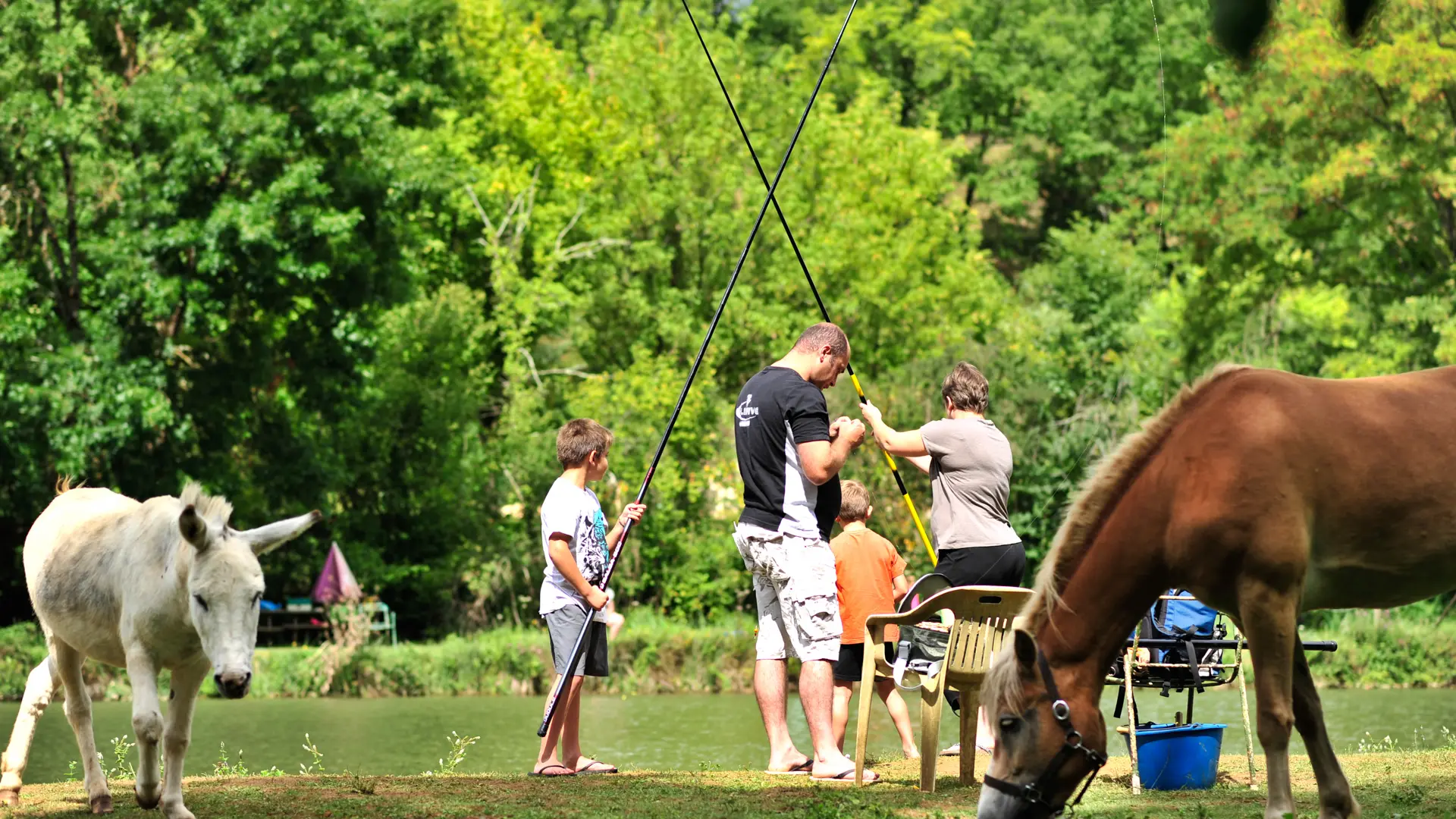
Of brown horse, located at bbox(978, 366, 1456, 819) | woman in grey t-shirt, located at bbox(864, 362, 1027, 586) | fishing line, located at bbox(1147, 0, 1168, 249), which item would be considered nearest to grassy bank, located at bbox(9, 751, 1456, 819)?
brown horse, located at bbox(978, 366, 1456, 819)

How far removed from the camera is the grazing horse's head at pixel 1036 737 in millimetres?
5289

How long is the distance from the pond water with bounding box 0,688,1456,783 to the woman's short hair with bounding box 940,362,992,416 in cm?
326

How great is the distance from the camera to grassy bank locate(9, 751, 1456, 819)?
633cm

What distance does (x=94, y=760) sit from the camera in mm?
6906

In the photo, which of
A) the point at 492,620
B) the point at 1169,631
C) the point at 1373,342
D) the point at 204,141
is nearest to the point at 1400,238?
the point at 1373,342

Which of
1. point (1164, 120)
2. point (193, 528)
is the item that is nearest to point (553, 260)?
point (1164, 120)

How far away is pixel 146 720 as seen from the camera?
20.5 feet

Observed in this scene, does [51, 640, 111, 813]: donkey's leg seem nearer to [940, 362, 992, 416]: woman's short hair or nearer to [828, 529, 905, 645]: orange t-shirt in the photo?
[828, 529, 905, 645]: orange t-shirt

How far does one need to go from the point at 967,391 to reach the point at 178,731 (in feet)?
12.9

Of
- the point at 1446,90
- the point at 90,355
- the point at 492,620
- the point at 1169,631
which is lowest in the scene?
the point at 492,620

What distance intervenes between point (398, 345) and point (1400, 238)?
65.9 feet

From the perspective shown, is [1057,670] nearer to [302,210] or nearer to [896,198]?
[302,210]

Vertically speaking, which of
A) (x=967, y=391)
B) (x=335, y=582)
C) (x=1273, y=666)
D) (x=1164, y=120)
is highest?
(x=1164, y=120)

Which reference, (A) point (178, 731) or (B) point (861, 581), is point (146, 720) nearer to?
(A) point (178, 731)
